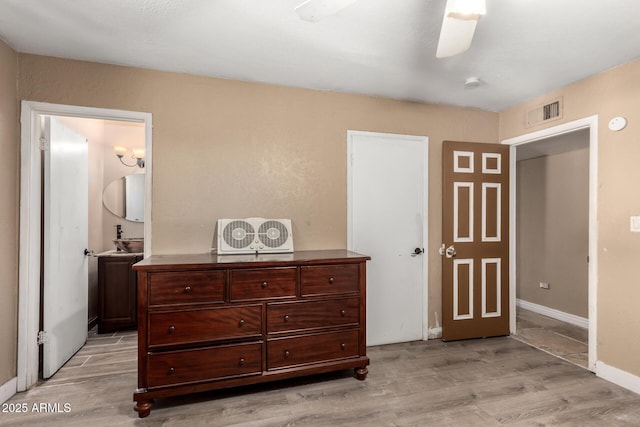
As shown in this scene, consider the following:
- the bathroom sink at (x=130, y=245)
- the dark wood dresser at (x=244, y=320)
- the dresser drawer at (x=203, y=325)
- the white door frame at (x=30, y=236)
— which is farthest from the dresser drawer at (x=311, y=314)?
the bathroom sink at (x=130, y=245)

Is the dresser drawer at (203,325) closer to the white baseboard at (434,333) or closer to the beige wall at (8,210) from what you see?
the beige wall at (8,210)

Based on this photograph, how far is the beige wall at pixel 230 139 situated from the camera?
254 centimetres

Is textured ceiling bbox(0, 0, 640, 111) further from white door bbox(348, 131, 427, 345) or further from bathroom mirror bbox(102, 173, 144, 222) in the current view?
bathroom mirror bbox(102, 173, 144, 222)

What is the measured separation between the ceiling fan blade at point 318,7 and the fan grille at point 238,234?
1.60 m

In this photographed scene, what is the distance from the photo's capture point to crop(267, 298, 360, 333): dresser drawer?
7.65ft

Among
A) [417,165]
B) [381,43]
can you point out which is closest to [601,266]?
[417,165]

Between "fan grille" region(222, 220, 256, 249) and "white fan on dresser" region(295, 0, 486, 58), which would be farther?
"fan grille" region(222, 220, 256, 249)

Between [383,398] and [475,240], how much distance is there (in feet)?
6.13

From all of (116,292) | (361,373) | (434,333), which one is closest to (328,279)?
(361,373)

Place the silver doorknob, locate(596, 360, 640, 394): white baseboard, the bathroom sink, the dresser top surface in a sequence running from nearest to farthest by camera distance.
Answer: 1. the dresser top surface
2. locate(596, 360, 640, 394): white baseboard
3. the silver doorknob
4. the bathroom sink

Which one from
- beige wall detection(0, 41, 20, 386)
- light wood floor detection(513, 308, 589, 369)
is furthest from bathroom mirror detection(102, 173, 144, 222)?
light wood floor detection(513, 308, 589, 369)

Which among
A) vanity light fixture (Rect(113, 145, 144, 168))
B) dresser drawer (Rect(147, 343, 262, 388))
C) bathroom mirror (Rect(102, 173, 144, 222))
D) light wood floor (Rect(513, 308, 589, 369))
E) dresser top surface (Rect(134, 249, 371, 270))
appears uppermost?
vanity light fixture (Rect(113, 145, 144, 168))

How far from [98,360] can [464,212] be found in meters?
3.64

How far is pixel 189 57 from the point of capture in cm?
243
